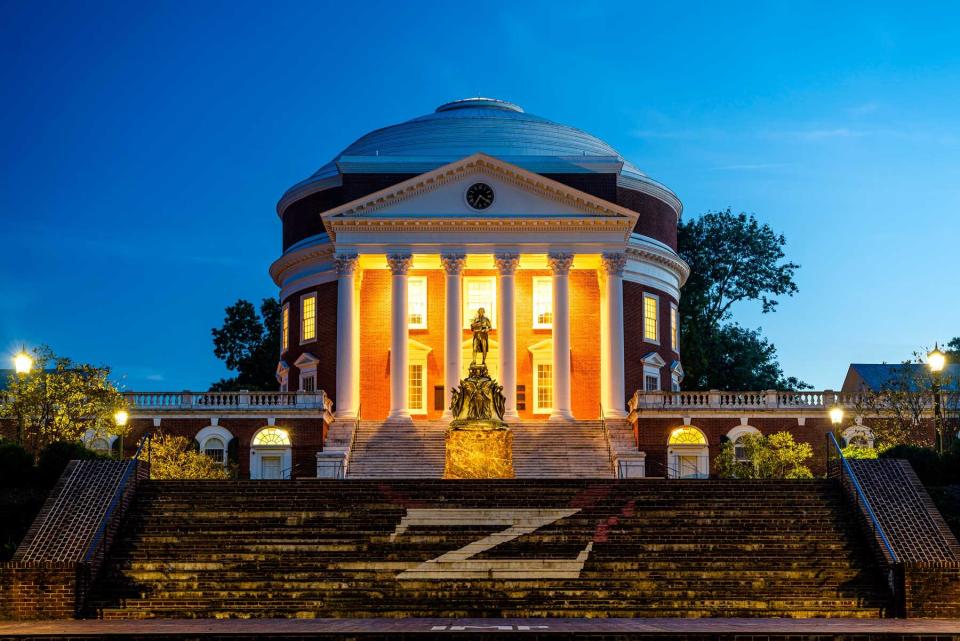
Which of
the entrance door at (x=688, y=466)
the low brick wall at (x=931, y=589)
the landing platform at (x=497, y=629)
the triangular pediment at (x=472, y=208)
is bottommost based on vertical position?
the landing platform at (x=497, y=629)

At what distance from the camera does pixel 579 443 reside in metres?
56.1

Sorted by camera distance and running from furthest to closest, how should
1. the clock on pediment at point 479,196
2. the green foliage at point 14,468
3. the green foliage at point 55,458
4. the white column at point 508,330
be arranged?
the clock on pediment at point 479,196 < the white column at point 508,330 < the green foliage at point 55,458 < the green foliage at point 14,468

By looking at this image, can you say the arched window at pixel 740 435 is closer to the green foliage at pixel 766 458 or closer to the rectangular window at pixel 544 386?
the green foliage at pixel 766 458

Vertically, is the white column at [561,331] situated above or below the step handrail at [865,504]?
above

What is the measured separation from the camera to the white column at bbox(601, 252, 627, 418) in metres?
59.5

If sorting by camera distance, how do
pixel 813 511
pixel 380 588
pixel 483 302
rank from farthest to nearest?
pixel 483 302 < pixel 813 511 < pixel 380 588

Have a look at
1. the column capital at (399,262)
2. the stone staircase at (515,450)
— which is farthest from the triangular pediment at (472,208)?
the stone staircase at (515,450)

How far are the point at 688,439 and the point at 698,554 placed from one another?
2710 cm

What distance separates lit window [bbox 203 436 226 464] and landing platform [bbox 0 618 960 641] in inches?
1195

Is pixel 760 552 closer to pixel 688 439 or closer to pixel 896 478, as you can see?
pixel 896 478

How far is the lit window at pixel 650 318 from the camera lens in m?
66.2

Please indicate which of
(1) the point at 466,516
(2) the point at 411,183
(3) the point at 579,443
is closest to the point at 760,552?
(1) the point at 466,516

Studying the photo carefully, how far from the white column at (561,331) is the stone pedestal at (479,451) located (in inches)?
614

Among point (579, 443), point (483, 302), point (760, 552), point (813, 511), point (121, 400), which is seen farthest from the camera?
point (483, 302)
